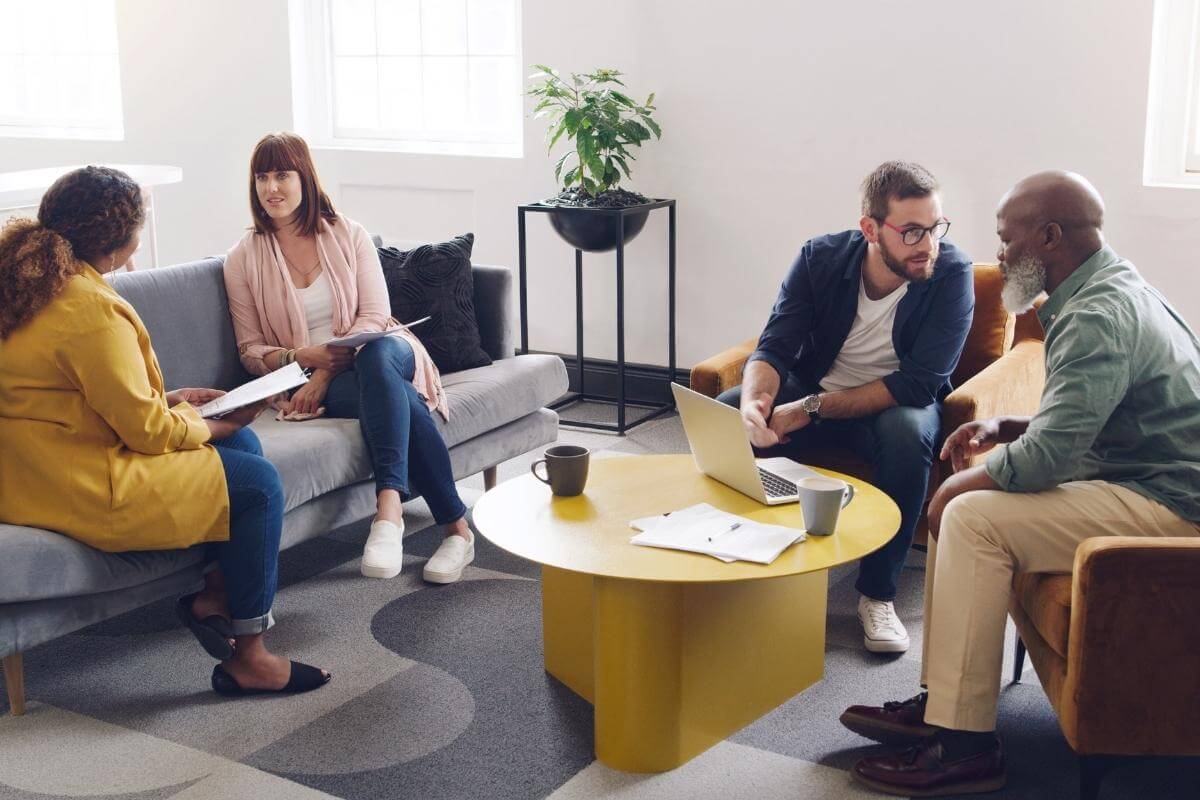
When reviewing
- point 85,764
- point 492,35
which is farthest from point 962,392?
point 492,35

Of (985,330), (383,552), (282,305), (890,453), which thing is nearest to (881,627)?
(890,453)

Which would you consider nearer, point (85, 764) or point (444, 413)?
point (85, 764)

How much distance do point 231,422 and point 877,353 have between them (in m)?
1.57

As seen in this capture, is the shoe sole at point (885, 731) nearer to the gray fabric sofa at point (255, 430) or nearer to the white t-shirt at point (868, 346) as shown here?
the white t-shirt at point (868, 346)

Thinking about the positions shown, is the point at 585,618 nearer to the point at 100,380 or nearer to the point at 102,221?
the point at 100,380

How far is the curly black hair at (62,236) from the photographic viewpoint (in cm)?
246

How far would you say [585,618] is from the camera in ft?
8.70

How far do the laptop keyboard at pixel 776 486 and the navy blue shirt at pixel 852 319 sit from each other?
55 centimetres

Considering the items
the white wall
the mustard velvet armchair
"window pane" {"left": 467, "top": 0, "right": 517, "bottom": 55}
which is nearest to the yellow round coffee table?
the mustard velvet armchair

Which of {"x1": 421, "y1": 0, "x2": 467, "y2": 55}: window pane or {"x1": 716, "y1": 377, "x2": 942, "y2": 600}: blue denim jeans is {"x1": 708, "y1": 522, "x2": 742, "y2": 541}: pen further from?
{"x1": 421, "y1": 0, "x2": 467, "y2": 55}: window pane

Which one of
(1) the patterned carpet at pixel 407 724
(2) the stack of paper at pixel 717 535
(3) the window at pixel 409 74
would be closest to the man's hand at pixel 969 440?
(2) the stack of paper at pixel 717 535

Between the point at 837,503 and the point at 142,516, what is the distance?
1345 mm

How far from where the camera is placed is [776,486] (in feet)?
8.89

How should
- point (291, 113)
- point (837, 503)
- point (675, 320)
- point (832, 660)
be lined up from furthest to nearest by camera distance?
point (291, 113) → point (675, 320) → point (832, 660) → point (837, 503)
